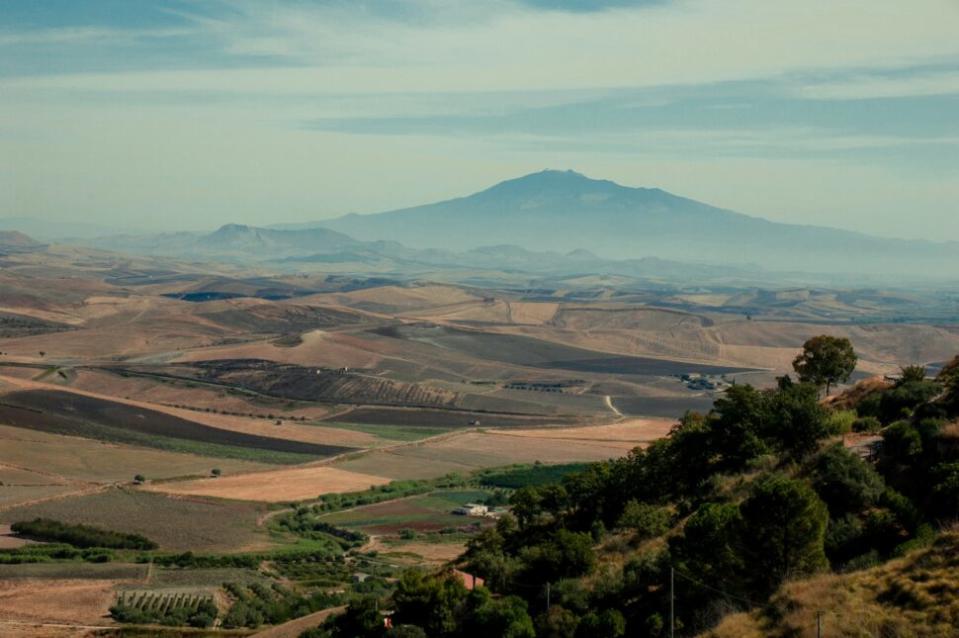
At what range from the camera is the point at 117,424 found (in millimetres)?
88688

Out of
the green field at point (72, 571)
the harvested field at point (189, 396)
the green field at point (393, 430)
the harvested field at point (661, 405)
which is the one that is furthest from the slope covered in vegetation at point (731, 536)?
the harvested field at point (189, 396)

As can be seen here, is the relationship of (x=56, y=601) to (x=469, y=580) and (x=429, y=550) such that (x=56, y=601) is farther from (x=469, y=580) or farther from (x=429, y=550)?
(x=469, y=580)

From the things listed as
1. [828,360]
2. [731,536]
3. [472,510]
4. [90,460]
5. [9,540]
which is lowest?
[90,460]

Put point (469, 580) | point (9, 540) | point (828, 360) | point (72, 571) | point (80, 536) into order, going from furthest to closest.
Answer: point (80, 536) → point (9, 540) → point (828, 360) → point (72, 571) → point (469, 580)

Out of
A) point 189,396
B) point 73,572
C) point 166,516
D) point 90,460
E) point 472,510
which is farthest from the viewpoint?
point 189,396

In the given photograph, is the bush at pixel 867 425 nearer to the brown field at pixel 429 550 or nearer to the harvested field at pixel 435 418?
the brown field at pixel 429 550

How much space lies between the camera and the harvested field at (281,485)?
220ft

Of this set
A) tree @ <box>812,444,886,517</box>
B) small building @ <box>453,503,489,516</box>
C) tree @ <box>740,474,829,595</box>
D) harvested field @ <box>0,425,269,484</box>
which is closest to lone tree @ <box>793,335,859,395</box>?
small building @ <box>453,503,489,516</box>

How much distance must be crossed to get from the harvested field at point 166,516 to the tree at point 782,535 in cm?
3619

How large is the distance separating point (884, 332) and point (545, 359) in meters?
59.2

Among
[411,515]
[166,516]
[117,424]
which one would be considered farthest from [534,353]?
[166,516]

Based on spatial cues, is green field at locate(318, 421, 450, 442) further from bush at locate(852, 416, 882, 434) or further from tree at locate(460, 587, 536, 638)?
tree at locate(460, 587, 536, 638)

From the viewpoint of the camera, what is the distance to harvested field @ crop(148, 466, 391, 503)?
2635 inches

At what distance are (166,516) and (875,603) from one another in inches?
1896
